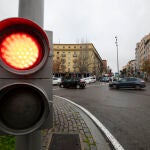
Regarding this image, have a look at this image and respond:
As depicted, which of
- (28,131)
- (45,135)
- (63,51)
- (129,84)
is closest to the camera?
(28,131)

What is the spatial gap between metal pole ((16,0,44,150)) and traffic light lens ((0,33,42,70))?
0.68 ft

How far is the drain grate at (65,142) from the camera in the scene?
330 cm

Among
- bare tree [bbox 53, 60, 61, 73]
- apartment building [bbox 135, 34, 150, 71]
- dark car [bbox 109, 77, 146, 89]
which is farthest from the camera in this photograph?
apartment building [bbox 135, 34, 150, 71]

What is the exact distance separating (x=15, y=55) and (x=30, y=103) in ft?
0.98

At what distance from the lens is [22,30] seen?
3.21 ft

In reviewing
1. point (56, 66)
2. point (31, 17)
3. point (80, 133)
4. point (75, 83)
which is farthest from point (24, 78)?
point (56, 66)

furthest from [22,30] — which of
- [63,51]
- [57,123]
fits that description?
[63,51]

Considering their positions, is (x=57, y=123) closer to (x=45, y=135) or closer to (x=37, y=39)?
(x=45, y=135)

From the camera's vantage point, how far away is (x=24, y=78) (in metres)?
0.98

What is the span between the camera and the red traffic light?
944 mm

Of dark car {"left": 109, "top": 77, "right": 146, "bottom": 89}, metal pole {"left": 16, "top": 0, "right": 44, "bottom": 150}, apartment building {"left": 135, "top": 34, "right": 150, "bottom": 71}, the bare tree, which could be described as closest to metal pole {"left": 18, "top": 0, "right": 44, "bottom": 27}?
metal pole {"left": 16, "top": 0, "right": 44, "bottom": 150}

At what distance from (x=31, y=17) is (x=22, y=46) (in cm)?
26

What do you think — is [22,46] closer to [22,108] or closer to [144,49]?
[22,108]

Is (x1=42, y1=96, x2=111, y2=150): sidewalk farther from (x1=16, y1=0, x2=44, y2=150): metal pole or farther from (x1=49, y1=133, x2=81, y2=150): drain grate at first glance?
(x1=16, y1=0, x2=44, y2=150): metal pole
